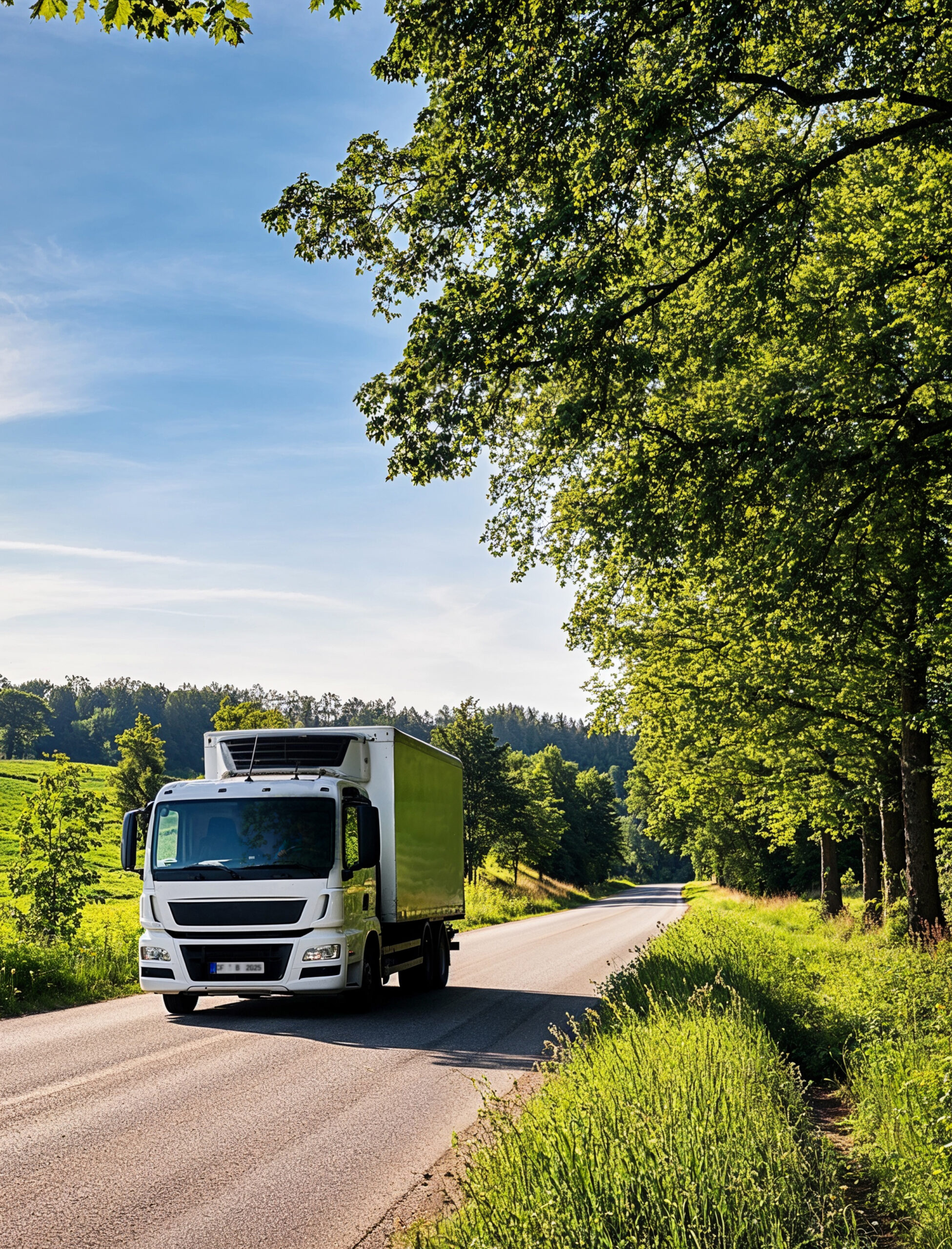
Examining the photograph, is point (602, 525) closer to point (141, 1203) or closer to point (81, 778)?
point (141, 1203)

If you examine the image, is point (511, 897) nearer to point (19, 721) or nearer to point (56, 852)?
point (56, 852)

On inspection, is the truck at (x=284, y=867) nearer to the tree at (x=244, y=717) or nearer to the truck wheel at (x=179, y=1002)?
the truck wheel at (x=179, y=1002)

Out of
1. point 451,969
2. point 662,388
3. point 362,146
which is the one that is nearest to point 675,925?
point 451,969

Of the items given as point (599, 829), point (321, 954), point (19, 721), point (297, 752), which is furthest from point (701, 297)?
point (19, 721)

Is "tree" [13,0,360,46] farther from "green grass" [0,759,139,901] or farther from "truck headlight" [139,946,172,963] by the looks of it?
"green grass" [0,759,139,901]

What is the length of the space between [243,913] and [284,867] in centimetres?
67

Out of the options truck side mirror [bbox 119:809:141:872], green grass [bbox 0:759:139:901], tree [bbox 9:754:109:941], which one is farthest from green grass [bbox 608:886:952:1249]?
green grass [bbox 0:759:139:901]

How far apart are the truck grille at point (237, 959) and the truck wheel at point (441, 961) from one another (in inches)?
173

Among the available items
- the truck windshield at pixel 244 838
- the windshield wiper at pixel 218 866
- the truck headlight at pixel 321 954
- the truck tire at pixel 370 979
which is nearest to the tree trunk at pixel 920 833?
the truck tire at pixel 370 979

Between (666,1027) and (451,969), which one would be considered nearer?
(666,1027)

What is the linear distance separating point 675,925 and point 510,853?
143 ft

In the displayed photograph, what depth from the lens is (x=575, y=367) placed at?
372 inches

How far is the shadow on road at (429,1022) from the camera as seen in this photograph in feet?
33.0

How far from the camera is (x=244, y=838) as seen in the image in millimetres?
12172
